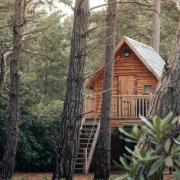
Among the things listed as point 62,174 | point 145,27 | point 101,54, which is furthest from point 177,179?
point 101,54

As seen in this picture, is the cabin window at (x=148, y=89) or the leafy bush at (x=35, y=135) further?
the cabin window at (x=148, y=89)

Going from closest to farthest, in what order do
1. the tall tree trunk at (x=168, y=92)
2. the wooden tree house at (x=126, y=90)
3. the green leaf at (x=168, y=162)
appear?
1. the green leaf at (x=168, y=162)
2. the tall tree trunk at (x=168, y=92)
3. the wooden tree house at (x=126, y=90)

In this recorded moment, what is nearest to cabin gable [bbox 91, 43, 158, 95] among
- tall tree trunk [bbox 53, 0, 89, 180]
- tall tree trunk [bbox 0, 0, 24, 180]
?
tall tree trunk [bbox 0, 0, 24, 180]

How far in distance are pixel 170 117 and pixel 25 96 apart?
19.8 m

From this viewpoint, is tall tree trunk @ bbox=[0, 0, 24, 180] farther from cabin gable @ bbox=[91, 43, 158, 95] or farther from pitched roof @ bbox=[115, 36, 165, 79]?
cabin gable @ bbox=[91, 43, 158, 95]

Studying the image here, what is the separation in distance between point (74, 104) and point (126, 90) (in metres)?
16.4

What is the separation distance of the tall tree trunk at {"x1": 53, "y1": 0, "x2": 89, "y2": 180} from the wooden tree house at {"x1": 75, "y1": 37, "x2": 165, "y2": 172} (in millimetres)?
11843

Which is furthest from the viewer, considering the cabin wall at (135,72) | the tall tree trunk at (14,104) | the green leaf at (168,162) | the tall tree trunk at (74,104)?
the cabin wall at (135,72)

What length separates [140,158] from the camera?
293 cm

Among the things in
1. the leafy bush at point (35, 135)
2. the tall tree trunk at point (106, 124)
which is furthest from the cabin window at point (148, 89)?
the tall tree trunk at point (106, 124)

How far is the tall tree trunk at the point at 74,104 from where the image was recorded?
848 centimetres

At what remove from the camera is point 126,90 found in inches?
979

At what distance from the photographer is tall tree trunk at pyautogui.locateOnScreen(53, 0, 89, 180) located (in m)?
8.48

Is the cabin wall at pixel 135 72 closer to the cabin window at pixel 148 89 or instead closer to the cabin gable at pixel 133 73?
the cabin gable at pixel 133 73
